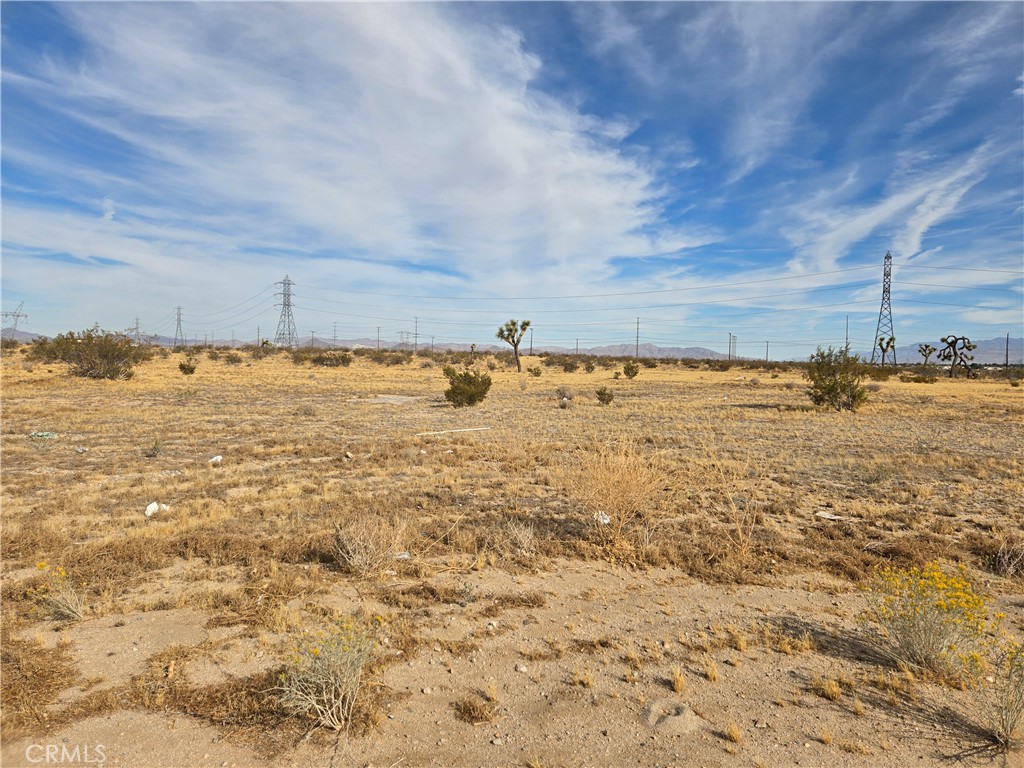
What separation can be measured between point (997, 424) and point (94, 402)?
128ft

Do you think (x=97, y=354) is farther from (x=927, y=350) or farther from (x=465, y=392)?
(x=927, y=350)

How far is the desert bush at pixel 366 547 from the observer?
669 cm

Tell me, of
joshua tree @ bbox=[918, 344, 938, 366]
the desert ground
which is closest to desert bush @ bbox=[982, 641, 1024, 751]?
the desert ground

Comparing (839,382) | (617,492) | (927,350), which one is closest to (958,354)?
(927,350)

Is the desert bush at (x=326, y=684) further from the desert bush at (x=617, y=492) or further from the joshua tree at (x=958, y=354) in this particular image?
the joshua tree at (x=958, y=354)

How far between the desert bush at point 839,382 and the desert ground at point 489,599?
11831 mm

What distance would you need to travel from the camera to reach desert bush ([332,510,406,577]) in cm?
669

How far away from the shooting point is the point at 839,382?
84.2 ft

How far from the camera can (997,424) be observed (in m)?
21.4

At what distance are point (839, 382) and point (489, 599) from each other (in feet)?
83.6

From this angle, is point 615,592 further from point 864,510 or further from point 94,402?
point 94,402

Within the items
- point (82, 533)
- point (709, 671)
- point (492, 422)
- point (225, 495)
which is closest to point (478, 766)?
point (709, 671)

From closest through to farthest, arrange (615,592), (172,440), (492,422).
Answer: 1. (615,592)
2. (172,440)
3. (492,422)

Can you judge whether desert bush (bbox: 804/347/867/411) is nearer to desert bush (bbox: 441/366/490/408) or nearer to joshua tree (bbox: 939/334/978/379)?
desert bush (bbox: 441/366/490/408)
